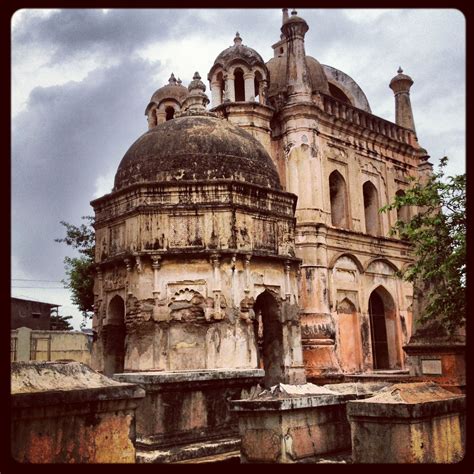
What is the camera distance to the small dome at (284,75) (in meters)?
22.2

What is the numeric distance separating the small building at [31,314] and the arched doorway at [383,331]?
20.1m

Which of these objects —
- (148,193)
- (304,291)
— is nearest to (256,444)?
(148,193)

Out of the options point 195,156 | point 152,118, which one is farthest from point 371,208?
point 195,156

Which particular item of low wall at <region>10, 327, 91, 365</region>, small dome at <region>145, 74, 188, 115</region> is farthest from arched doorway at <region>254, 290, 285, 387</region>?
low wall at <region>10, 327, 91, 365</region>

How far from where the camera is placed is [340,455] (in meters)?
7.00

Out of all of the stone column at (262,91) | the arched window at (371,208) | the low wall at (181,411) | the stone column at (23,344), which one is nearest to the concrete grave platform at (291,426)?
the low wall at (181,411)

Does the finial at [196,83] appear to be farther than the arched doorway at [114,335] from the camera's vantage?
Yes

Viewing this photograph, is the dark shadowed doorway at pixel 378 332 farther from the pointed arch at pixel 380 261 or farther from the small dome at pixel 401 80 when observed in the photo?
the small dome at pixel 401 80

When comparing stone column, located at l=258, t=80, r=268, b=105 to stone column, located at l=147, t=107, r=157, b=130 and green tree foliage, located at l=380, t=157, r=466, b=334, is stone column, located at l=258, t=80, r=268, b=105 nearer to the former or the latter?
stone column, located at l=147, t=107, r=157, b=130

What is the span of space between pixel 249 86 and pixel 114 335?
419 inches

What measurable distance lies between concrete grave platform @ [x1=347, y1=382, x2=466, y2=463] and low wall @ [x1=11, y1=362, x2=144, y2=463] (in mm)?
2334

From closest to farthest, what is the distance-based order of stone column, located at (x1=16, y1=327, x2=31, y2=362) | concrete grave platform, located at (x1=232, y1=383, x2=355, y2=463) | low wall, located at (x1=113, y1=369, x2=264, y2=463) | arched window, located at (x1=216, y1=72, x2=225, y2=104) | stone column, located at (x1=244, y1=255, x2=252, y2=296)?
concrete grave platform, located at (x1=232, y1=383, x2=355, y2=463) < low wall, located at (x1=113, y1=369, x2=264, y2=463) < stone column, located at (x1=244, y1=255, x2=252, y2=296) < arched window, located at (x1=216, y1=72, x2=225, y2=104) < stone column, located at (x1=16, y1=327, x2=31, y2=362)

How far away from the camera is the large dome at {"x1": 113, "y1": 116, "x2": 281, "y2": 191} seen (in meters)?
12.4

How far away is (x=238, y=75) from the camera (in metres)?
Answer: 20.6
